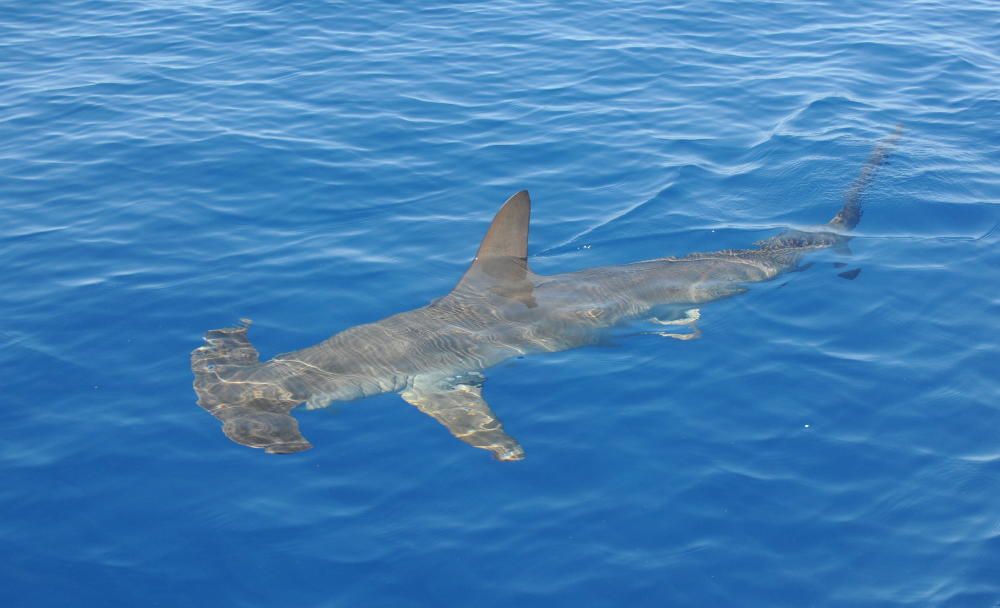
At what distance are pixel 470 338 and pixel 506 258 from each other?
1.14 metres

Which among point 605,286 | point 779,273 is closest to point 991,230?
point 779,273

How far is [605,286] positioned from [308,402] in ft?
10.9

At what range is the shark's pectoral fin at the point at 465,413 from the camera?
7.82 m

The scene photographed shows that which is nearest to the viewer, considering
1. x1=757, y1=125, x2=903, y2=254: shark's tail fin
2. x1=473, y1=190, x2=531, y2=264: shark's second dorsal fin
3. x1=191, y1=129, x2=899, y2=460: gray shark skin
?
x1=191, y1=129, x2=899, y2=460: gray shark skin

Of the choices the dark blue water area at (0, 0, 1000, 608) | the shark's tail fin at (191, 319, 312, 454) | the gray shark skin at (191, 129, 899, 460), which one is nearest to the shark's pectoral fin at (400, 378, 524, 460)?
the gray shark skin at (191, 129, 899, 460)

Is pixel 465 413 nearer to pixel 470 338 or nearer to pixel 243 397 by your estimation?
pixel 470 338

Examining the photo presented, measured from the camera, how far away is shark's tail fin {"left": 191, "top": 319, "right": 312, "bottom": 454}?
25.3ft

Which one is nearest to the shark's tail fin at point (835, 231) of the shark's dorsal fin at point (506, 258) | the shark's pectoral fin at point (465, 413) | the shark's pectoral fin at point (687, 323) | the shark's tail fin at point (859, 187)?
the shark's tail fin at point (859, 187)

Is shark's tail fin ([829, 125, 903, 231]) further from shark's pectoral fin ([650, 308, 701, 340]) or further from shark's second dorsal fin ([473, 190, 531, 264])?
shark's second dorsal fin ([473, 190, 531, 264])

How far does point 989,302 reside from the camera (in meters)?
10.2

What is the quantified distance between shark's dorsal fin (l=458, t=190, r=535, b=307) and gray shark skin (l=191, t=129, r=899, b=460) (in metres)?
0.01

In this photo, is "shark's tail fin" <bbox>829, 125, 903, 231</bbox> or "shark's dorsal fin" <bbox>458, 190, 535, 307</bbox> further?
"shark's tail fin" <bbox>829, 125, 903, 231</bbox>

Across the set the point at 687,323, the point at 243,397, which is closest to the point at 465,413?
the point at 243,397

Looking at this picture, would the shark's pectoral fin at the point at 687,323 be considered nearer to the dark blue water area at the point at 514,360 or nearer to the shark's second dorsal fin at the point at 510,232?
the dark blue water area at the point at 514,360
